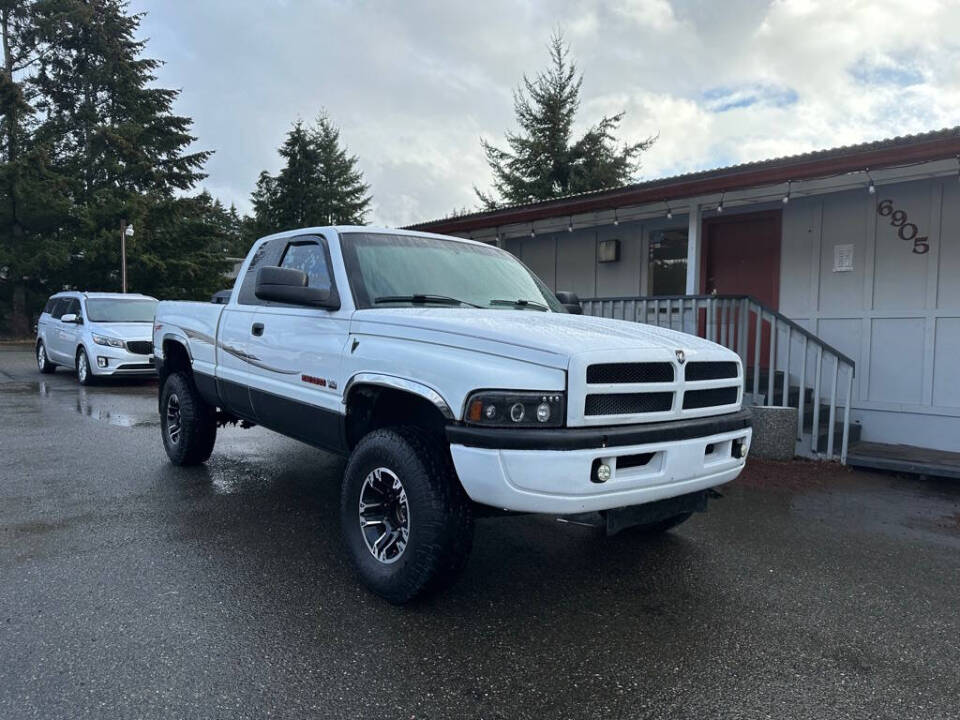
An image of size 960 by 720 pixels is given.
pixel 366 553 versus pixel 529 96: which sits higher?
pixel 529 96

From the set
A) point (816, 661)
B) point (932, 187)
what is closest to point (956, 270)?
point (932, 187)

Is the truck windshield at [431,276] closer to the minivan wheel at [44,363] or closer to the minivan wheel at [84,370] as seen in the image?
the minivan wheel at [84,370]

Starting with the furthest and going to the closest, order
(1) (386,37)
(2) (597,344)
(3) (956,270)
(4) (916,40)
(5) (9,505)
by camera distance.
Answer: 1. (1) (386,37)
2. (4) (916,40)
3. (3) (956,270)
4. (5) (9,505)
5. (2) (597,344)

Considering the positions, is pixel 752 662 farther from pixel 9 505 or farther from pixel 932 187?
pixel 932 187

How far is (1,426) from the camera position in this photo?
773 cm

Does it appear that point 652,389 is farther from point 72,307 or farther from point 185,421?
point 72,307

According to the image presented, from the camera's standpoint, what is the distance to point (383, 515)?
3.36 m

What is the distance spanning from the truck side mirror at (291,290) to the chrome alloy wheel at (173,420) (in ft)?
8.45

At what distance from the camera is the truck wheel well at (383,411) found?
3398 millimetres

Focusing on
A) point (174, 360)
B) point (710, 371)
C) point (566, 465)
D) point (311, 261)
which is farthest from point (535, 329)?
point (174, 360)

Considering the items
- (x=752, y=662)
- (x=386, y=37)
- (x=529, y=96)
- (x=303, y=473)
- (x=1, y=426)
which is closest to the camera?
(x=752, y=662)

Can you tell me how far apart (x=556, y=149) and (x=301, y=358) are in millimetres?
22824

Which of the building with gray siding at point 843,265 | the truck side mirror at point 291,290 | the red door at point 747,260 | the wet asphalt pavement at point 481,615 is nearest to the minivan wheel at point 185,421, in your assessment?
the wet asphalt pavement at point 481,615

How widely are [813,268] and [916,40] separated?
316cm
